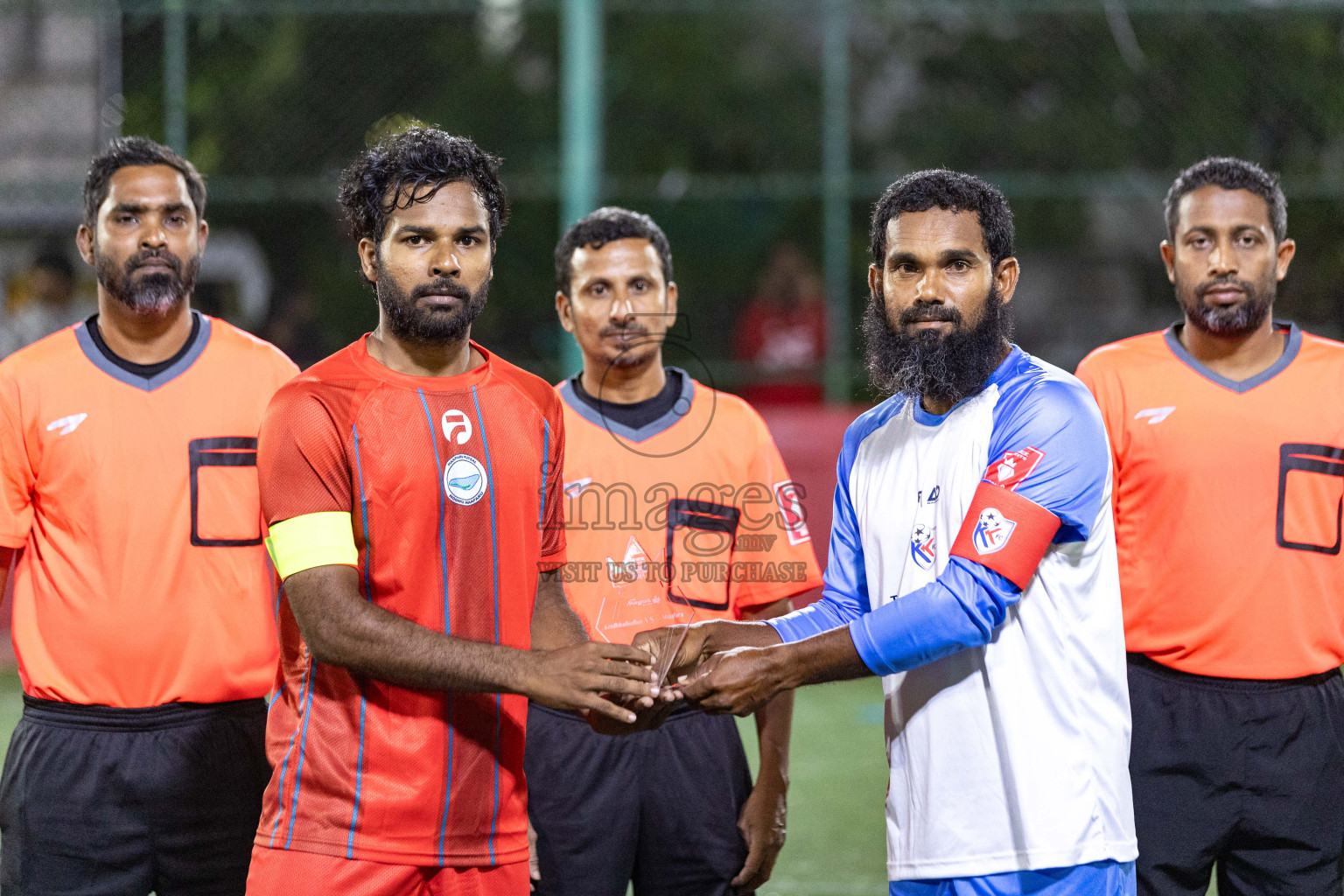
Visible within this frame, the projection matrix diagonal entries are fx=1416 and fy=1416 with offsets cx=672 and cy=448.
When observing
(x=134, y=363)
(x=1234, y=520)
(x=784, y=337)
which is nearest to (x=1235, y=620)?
(x=1234, y=520)

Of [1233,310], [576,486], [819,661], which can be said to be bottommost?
[819,661]

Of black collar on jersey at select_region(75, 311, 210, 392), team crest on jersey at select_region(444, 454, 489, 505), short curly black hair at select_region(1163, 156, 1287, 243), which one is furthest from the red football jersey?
short curly black hair at select_region(1163, 156, 1287, 243)

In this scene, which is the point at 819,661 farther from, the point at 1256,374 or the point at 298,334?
the point at 298,334

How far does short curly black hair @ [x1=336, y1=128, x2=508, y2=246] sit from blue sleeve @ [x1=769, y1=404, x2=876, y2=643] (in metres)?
1.01

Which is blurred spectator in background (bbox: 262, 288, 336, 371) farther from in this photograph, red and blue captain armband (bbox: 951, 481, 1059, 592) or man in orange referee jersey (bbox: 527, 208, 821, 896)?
red and blue captain armband (bbox: 951, 481, 1059, 592)

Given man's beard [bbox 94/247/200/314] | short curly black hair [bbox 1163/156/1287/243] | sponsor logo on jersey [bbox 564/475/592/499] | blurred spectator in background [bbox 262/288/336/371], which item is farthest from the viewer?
blurred spectator in background [bbox 262/288/336/371]

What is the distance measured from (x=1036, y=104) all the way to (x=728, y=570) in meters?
12.6

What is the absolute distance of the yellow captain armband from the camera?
2.80 meters

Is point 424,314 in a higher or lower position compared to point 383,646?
higher

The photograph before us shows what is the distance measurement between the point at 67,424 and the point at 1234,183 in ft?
10.9

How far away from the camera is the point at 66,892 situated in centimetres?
365

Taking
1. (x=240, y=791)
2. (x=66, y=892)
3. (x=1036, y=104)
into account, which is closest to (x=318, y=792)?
(x=240, y=791)

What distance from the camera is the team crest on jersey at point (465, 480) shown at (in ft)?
9.66

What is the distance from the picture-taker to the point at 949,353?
3.14 meters
